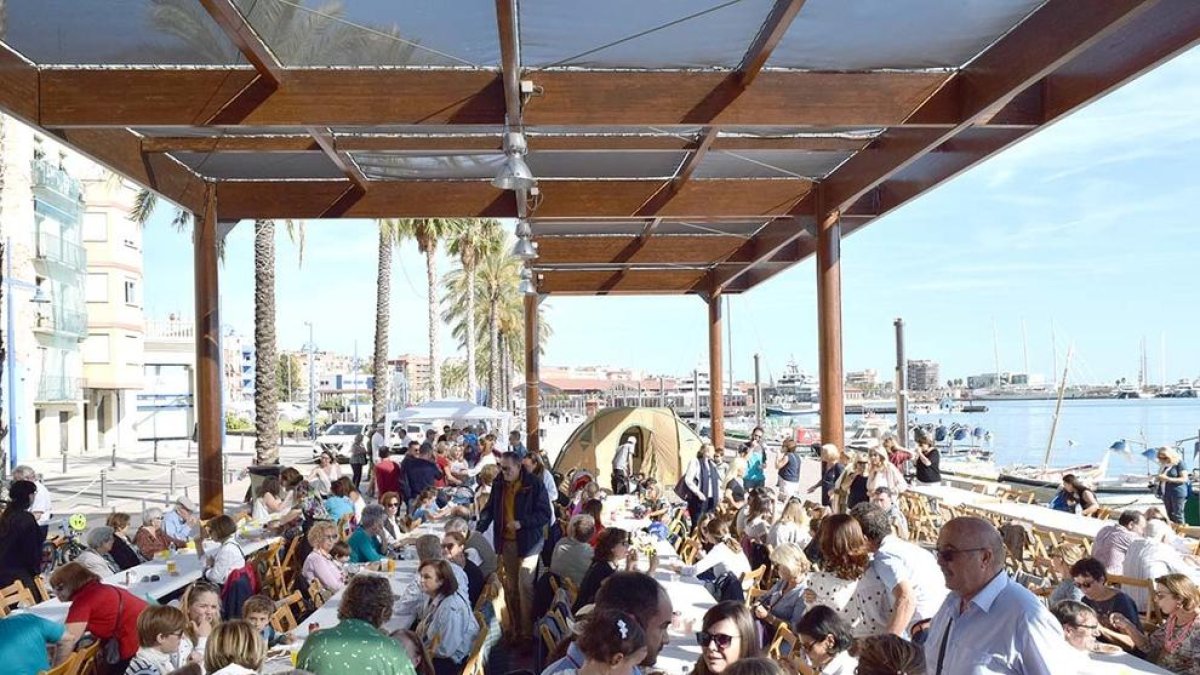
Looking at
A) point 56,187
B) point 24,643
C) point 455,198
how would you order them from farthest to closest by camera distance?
point 56,187 → point 455,198 → point 24,643

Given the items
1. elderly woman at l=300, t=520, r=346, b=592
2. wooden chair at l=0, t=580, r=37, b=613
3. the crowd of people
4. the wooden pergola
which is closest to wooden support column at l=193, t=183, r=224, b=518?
the crowd of people

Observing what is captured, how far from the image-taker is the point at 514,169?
297 inches

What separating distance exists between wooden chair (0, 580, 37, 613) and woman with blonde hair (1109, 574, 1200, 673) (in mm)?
7308

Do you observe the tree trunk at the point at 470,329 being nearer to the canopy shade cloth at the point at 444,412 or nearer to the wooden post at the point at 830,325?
Result: the canopy shade cloth at the point at 444,412

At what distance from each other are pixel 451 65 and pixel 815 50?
2.76 metres

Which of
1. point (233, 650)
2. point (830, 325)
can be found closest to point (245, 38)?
point (233, 650)

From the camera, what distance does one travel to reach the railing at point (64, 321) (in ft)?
133

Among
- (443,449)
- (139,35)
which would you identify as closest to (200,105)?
(139,35)

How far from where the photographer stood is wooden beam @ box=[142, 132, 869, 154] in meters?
9.57

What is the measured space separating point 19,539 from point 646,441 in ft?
41.2

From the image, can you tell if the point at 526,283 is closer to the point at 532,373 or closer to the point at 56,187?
the point at 532,373

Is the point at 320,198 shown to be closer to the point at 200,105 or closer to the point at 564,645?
the point at 200,105

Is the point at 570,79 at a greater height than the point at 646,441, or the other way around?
the point at 570,79

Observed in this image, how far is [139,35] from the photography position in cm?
739
